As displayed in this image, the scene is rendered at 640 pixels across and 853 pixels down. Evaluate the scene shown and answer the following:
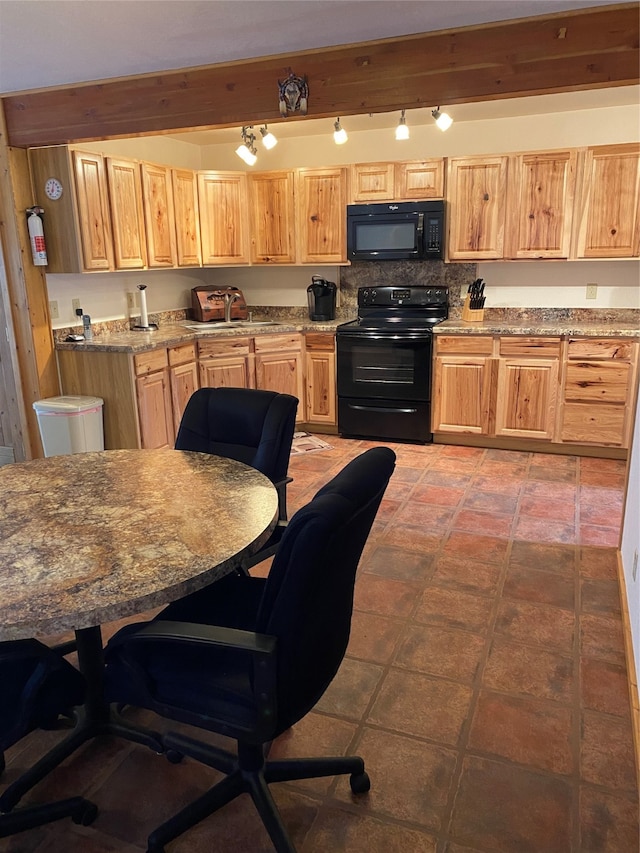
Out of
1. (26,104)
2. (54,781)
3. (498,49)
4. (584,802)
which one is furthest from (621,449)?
(26,104)

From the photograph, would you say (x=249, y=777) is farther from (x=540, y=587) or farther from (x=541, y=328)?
(x=541, y=328)

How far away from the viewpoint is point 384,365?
4.86 meters

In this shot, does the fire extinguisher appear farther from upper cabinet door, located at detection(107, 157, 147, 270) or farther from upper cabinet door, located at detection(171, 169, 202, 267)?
upper cabinet door, located at detection(171, 169, 202, 267)

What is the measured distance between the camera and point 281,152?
5387 millimetres

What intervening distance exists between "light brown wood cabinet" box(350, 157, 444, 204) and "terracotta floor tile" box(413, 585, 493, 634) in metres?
3.21

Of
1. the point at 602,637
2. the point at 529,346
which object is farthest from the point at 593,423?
the point at 602,637

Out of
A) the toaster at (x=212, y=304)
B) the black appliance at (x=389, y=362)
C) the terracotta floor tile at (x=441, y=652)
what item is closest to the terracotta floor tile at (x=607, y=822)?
the terracotta floor tile at (x=441, y=652)

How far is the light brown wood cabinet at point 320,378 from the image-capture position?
507cm

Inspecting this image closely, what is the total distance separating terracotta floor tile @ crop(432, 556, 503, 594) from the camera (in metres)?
2.82

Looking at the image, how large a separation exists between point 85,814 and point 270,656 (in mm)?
822

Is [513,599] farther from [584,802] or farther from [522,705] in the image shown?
[584,802]

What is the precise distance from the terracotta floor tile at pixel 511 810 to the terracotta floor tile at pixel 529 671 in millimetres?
364

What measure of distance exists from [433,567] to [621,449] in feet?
7.38

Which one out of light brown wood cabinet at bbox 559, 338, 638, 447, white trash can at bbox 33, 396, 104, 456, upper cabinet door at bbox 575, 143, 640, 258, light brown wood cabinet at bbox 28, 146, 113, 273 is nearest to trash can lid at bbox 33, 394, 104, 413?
white trash can at bbox 33, 396, 104, 456
